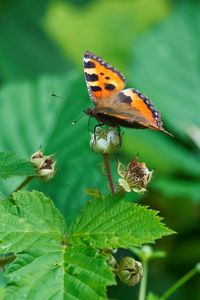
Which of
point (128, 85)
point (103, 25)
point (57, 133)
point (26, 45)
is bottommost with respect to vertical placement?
point (26, 45)

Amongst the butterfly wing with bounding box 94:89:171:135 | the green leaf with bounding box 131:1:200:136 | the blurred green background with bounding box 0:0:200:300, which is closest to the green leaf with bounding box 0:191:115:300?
the butterfly wing with bounding box 94:89:171:135

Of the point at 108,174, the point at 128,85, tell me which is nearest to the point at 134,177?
the point at 108,174

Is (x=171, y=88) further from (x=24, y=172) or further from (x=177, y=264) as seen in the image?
(x=24, y=172)

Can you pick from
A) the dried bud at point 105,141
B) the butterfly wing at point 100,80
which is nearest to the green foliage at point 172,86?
the butterfly wing at point 100,80

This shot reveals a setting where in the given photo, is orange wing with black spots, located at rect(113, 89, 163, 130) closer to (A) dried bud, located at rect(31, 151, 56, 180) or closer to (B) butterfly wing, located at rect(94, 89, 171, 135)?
(B) butterfly wing, located at rect(94, 89, 171, 135)

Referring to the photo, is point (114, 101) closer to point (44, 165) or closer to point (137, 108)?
point (137, 108)

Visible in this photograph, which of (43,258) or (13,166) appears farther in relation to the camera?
(13,166)

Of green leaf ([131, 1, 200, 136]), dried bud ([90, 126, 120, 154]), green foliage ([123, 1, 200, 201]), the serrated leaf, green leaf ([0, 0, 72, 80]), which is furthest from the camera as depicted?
green leaf ([0, 0, 72, 80])
